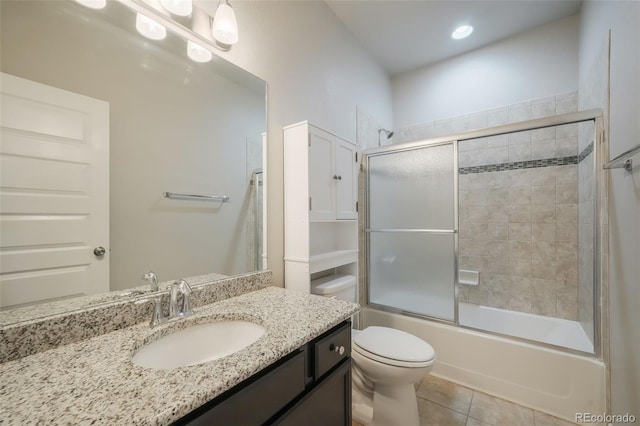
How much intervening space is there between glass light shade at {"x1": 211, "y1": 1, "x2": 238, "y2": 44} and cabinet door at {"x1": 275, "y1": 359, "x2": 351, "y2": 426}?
149cm

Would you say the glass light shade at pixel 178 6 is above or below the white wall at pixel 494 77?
below

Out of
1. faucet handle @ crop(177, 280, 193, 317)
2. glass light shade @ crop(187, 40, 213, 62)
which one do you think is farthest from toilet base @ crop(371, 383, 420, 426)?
glass light shade @ crop(187, 40, 213, 62)

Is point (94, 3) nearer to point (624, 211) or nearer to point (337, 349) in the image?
point (337, 349)

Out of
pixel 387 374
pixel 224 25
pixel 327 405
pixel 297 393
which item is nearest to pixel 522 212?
pixel 387 374

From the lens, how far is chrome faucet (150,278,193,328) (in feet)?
2.94

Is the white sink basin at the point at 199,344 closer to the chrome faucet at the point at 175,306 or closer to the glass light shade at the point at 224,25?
the chrome faucet at the point at 175,306

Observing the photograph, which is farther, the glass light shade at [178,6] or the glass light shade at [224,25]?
the glass light shade at [224,25]

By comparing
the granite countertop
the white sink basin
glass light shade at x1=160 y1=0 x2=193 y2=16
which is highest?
glass light shade at x1=160 y1=0 x2=193 y2=16

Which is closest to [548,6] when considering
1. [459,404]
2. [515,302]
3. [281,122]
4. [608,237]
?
[608,237]

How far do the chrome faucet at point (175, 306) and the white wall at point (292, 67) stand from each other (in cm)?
56

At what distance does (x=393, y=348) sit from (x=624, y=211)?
1316 millimetres

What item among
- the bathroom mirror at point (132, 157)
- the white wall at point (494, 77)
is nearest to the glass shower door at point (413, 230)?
the white wall at point (494, 77)

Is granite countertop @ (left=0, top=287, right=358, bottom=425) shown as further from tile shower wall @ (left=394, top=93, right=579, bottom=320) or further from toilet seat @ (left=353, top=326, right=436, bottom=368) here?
tile shower wall @ (left=394, top=93, right=579, bottom=320)

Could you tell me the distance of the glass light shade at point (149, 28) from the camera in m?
0.98
